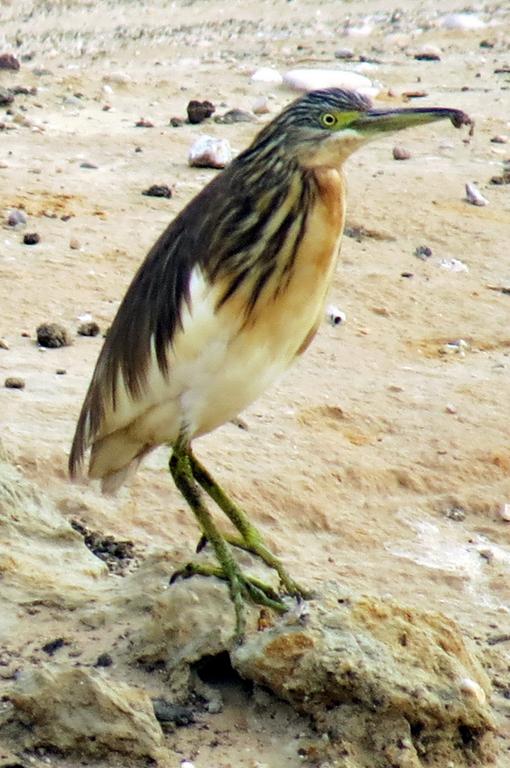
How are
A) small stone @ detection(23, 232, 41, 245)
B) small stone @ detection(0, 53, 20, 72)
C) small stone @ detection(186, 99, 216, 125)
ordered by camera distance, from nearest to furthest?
small stone @ detection(23, 232, 41, 245), small stone @ detection(186, 99, 216, 125), small stone @ detection(0, 53, 20, 72)

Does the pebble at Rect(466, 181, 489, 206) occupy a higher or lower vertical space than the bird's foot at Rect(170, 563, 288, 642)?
lower

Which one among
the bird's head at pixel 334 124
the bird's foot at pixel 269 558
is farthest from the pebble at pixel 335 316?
the bird's head at pixel 334 124

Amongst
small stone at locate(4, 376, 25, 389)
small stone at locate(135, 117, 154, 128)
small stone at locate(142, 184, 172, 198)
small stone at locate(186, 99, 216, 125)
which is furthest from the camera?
small stone at locate(186, 99, 216, 125)

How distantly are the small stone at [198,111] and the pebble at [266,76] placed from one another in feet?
4.46

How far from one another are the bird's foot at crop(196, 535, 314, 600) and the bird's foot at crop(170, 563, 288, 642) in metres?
0.06

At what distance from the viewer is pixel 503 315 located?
762 cm

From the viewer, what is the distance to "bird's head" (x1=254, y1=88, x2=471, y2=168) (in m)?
4.06

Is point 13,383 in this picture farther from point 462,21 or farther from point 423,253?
point 462,21

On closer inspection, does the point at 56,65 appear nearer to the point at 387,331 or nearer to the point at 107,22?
the point at 107,22

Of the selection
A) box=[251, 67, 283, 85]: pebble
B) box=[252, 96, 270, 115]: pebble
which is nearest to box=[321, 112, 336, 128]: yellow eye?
box=[252, 96, 270, 115]: pebble

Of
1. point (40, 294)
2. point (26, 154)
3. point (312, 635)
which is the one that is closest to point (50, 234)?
point (40, 294)

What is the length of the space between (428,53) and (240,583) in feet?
30.0

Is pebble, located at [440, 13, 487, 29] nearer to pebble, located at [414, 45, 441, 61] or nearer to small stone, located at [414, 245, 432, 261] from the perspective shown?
pebble, located at [414, 45, 441, 61]

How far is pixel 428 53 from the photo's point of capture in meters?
12.7
